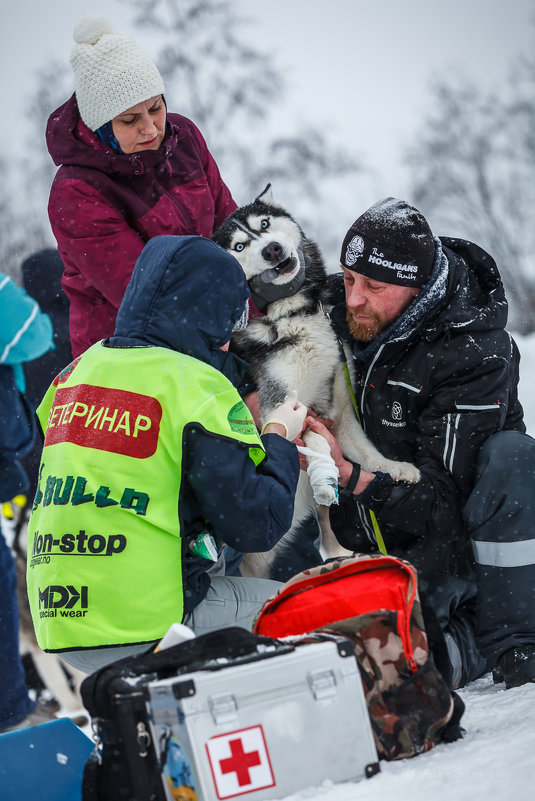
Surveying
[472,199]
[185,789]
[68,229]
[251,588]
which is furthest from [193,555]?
[472,199]

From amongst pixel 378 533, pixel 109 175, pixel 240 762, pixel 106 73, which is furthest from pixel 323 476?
pixel 106 73

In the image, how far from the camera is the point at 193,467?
5.61ft

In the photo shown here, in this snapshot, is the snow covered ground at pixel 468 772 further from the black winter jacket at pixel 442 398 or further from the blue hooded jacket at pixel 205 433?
the black winter jacket at pixel 442 398

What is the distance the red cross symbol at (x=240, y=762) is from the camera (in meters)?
1.31

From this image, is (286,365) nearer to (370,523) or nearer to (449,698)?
(370,523)

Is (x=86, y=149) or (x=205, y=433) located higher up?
(x=86, y=149)

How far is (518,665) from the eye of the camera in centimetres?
224

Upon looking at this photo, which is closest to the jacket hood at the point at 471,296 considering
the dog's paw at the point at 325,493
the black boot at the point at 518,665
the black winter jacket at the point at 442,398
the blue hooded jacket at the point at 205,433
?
the black winter jacket at the point at 442,398

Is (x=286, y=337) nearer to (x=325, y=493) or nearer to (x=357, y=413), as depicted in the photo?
(x=357, y=413)

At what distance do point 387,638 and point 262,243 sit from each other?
1.59 meters

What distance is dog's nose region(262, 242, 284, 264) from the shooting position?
2699 mm

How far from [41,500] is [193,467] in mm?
404

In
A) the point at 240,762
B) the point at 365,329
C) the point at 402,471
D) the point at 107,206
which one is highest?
the point at 107,206

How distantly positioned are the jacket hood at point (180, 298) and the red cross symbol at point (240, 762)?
975mm
